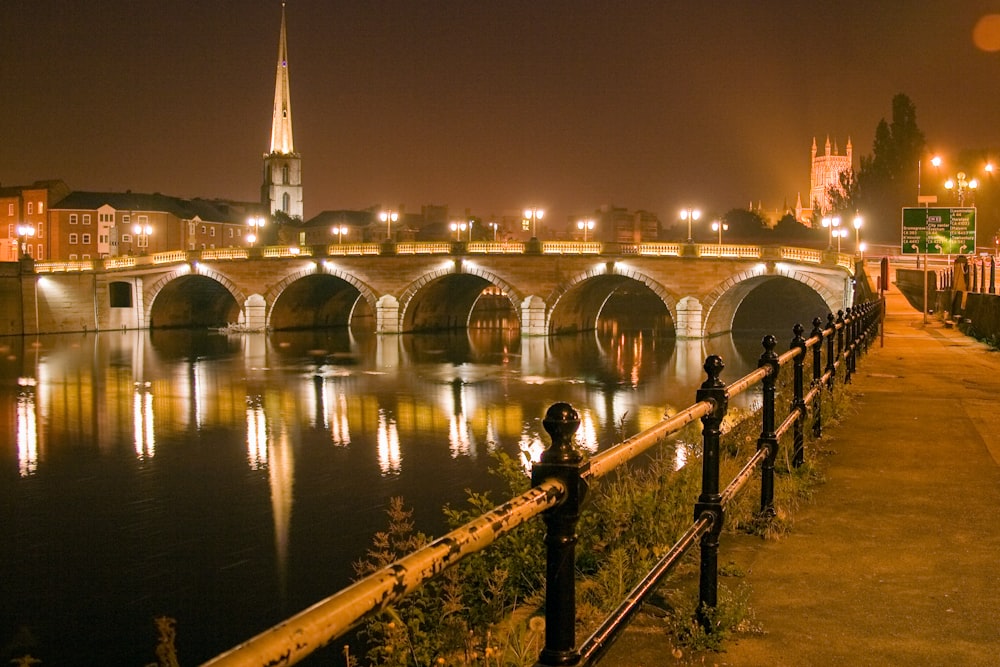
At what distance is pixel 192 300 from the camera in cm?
6788

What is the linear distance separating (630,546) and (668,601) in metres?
1.92

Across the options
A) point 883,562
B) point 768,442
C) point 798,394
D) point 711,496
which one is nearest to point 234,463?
point 798,394

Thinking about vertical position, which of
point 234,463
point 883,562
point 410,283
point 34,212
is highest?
point 34,212

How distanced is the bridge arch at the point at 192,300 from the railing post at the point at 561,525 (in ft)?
194

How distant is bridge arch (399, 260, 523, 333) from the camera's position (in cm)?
5466

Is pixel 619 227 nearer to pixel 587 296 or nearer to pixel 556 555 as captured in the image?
pixel 587 296

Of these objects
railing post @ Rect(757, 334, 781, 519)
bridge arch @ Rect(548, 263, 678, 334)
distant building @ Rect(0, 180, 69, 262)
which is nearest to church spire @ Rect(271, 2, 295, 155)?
distant building @ Rect(0, 180, 69, 262)

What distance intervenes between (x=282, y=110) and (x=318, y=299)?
52040mm

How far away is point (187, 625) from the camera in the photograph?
10.3 m

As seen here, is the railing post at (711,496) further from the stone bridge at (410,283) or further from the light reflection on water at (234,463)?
the stone bridge at (410,283)

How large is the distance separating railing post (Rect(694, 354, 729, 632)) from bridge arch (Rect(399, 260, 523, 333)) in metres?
49.3

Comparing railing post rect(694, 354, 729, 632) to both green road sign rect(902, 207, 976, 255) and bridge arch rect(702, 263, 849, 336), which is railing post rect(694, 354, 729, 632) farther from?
bridge arch rect(702, 263, 849, 336)

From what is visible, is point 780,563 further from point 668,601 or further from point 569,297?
point 569,297

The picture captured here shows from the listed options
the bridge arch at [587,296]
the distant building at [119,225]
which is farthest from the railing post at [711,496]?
the distant building at [119,225]
